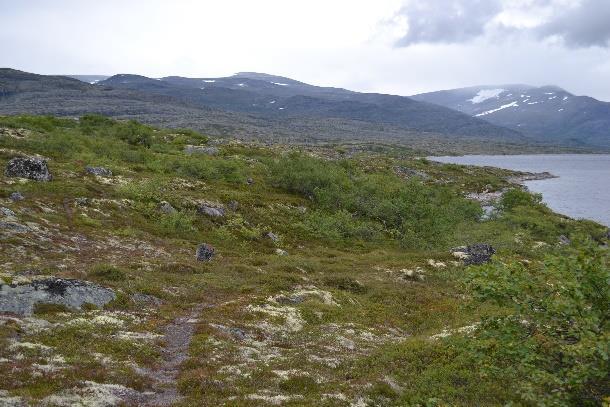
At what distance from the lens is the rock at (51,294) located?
886 inches

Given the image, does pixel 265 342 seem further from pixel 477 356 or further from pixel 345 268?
pixel 345 268

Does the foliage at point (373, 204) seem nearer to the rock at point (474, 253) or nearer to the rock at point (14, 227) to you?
the rock at point (474, 253)

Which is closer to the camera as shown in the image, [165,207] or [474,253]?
[165,207]

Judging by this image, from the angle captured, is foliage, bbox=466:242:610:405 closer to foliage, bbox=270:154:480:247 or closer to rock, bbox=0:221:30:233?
rock, bbox=0:221:30:233

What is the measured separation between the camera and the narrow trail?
16406 millimetres

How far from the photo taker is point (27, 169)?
49.8 m

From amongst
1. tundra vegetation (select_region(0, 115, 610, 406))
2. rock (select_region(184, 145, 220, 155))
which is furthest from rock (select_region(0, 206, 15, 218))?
rock (select_region(184, 145, 220, 155))

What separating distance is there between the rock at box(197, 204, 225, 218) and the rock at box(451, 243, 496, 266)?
27.3 meters

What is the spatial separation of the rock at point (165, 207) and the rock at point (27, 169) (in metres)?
12.0

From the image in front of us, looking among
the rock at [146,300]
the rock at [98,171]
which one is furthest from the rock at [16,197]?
the rock at [146,300]

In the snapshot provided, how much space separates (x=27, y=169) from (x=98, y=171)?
36.0 ft

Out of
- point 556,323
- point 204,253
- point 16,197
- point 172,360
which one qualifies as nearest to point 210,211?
point 204,253

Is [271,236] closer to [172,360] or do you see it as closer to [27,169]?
[27,169]

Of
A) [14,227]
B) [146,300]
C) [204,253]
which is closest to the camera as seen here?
[146,300]
